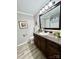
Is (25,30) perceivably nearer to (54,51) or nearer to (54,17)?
(54,17)

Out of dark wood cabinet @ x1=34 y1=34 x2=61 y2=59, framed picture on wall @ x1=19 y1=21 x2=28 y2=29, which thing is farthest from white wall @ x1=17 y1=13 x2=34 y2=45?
dark wood cabinet @ x1=34 y1=34 x2=61 y2=59

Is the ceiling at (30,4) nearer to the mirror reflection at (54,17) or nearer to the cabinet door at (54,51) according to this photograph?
the mirror reflection at (54,17)

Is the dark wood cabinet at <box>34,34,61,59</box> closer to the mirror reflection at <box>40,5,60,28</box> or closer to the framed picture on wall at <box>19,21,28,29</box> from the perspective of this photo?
the mirror reflection at <box>40,5,60,28</box>

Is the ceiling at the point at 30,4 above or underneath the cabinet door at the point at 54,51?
above

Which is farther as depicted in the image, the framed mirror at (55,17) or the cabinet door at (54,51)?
the framed mirror at (55,17)

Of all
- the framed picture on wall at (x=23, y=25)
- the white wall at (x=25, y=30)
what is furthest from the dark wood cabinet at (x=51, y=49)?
the framed picture on wall at (x=23, y=25)

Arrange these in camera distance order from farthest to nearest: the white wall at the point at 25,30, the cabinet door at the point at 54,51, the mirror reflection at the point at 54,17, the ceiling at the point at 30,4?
the white wall at the point at 25,30
the ceiling at the point at 30,4
the mirror reflection at the point at 54,17
the cabinet door at the point at 54,51

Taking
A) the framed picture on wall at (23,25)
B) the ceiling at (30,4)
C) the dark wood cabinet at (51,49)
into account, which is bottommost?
the dark wood cabinet at (51,49)

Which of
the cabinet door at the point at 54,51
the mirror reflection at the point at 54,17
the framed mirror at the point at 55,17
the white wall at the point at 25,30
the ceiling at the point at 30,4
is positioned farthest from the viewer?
the white wall at the point at 25,30

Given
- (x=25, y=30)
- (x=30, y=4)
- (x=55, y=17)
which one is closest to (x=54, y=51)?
(x=55, y=17)
